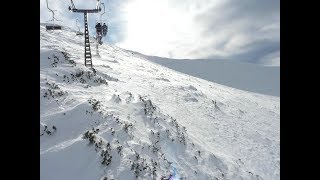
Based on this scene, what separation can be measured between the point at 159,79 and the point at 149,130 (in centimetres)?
1299

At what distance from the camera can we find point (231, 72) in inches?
2314

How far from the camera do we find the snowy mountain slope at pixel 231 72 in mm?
52219

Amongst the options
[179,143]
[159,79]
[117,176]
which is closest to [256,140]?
[179,143]

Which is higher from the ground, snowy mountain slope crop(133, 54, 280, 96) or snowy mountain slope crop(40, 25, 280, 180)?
snowy mountain slope crop(133, 54, 280, 96)

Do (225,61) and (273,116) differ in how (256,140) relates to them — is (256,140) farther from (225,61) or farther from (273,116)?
(225,61)

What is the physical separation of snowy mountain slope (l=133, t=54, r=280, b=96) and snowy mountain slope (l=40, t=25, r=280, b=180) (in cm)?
→ 3035

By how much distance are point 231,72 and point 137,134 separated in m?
47.6

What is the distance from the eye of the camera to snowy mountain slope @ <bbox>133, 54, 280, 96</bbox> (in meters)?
52.2

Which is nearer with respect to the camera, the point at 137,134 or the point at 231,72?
the point at 137,134

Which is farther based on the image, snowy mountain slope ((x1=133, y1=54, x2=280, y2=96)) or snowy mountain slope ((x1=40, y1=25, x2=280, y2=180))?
snowy mountain slope ((x1=133, y1=54, x2=280, y2=96))

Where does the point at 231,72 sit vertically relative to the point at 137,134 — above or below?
above
